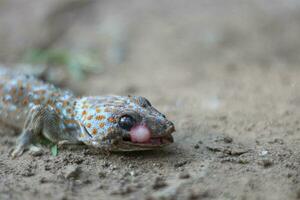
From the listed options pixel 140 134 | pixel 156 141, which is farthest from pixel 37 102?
pixel 156 141

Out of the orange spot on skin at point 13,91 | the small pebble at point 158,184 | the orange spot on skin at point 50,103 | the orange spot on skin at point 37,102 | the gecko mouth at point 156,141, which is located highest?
the orange spot on skin at point 13,91

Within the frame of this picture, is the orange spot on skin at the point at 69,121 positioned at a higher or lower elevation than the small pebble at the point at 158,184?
higher

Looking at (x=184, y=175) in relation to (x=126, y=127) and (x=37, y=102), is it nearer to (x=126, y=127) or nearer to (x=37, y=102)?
(x=126, y=127)

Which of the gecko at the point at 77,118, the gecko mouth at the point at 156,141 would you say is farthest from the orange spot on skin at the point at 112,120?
the gecko mouth at the point at 156,141

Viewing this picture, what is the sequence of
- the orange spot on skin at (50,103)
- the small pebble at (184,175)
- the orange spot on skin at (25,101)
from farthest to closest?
the orange spot on skin at (25,101)
the orange spot on skin at (50,103)
the small pebble at (184,175)

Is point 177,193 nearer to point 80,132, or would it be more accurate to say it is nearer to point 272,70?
point 80,132

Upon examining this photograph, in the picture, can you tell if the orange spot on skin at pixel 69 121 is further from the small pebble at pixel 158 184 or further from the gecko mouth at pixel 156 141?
the small pebble at pixel 158 184

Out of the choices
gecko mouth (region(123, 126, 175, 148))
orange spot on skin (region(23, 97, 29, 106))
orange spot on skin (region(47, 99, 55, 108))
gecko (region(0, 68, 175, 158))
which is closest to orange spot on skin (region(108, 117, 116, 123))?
gecko (region(0, 68, 175, 158))

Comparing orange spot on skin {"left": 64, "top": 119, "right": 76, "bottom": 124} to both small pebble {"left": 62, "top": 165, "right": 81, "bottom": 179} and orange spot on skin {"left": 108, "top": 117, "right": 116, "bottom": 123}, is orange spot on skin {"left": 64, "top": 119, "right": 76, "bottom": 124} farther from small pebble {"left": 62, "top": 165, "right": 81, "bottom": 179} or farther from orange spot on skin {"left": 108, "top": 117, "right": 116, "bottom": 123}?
small pebble {"left": 62, "top": 165, "right": 81, "bottom": 179}
